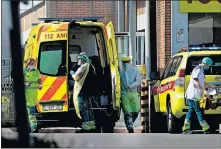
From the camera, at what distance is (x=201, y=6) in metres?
17.3

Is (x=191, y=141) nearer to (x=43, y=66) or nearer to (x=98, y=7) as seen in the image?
(x=43, y=66)

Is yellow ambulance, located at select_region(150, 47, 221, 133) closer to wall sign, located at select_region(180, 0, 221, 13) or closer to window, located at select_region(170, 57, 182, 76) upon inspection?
window, located at select_region(170, 57, 182, 76)

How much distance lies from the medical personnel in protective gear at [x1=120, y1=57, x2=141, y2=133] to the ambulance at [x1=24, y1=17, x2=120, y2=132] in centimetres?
70

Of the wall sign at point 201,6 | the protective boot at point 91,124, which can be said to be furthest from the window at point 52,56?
the wall sign at point 201,6

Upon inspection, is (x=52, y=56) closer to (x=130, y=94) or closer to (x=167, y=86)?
(x=130, y=94)

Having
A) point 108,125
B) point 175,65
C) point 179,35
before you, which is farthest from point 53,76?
point 179,35

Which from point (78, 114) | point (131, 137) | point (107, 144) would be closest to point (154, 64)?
point (78, 114)

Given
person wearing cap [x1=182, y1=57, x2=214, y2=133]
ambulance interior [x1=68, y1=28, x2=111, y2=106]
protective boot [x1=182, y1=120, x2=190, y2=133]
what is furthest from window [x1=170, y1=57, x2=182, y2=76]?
ambulance interior [x1=68, y1=28, x2=111, y2=106]

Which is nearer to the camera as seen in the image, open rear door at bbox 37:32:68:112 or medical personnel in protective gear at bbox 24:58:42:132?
medical personnel in protective gear at bbox 24:58:42:132

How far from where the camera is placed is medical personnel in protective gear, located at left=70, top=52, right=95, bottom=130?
45.1ft

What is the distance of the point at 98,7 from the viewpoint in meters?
24.2

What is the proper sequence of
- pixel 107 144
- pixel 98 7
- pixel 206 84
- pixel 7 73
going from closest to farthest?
pixel 107 144, pixel 206 84, pixel 7 73, pixel 98 7

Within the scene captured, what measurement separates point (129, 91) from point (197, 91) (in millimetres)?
2233

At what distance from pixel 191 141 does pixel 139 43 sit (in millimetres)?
6143
